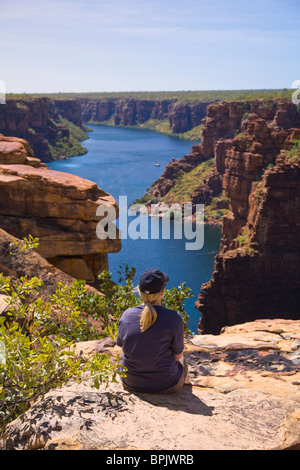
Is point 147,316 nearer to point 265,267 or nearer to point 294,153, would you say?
point 265,267

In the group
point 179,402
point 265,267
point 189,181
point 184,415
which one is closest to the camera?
point 184,415

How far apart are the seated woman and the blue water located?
27.1m

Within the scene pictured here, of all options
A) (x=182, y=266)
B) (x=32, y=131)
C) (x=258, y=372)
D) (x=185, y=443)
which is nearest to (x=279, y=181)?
(x=182, y=266)

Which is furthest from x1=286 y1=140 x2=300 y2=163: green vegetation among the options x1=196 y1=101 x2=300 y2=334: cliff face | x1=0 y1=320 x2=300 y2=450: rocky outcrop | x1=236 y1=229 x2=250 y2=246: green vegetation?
x1=0 y1=320 x2=300 y2=450: rocky outcrop

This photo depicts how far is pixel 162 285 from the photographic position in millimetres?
6645

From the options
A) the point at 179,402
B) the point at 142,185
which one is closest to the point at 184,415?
the point at 179,402

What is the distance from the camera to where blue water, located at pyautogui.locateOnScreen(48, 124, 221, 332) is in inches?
2169

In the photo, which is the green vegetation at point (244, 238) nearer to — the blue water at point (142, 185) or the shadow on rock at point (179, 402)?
the blue water at point (142, 185)

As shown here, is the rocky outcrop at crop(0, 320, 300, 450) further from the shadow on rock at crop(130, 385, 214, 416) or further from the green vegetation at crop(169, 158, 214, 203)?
the green vegetation at crop(169, 158, 214, 203)

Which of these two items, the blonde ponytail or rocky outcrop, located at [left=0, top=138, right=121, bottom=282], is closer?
the blonde ponytail

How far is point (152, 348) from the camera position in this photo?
6531 millimetres

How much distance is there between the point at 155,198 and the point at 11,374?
92824 mm

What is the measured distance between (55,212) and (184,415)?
1327cm

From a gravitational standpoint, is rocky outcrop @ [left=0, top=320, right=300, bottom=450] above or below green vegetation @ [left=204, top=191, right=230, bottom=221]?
above
